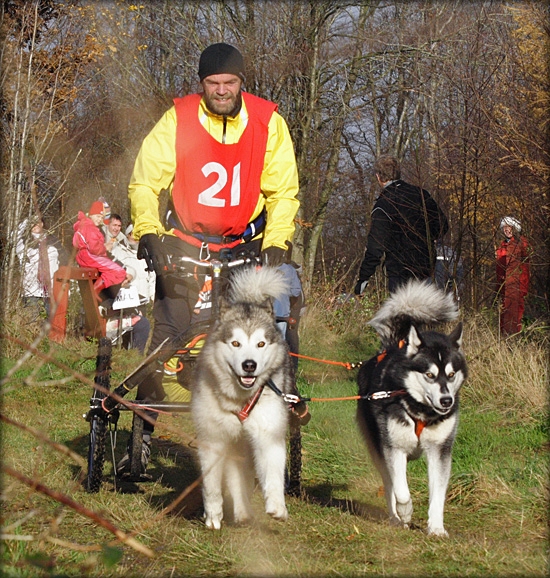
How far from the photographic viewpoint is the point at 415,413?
433 cm

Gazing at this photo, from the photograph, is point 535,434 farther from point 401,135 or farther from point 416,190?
point 401,135

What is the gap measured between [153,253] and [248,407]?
1131 millimetres

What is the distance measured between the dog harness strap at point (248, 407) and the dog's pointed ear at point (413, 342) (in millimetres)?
936

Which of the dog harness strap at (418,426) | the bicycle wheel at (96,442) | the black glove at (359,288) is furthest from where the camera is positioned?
the black glove at (359,288)

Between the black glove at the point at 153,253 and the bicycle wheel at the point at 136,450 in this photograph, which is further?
the bicycle wheel at the point at 136,450

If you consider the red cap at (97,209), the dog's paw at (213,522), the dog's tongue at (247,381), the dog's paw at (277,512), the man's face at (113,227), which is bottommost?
the dog's paw at (213,522)

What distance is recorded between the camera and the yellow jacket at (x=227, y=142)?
4945mm

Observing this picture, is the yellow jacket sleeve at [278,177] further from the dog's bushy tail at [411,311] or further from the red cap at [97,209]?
the red cap at [97,209]

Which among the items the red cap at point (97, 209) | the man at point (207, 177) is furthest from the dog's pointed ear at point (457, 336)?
the red cap at point (97, 209)

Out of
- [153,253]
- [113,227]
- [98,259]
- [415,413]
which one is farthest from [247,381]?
[113,227]

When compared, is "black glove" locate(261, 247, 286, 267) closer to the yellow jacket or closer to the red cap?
the yellow jacket

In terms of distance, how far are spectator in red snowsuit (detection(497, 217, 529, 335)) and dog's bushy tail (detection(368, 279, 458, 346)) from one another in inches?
113

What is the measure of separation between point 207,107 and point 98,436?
6.73 ft

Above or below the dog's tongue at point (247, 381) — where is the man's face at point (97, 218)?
above
